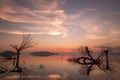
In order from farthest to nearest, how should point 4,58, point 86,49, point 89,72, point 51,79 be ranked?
point 86,49, point 89,72, point 51,79, point 4,58

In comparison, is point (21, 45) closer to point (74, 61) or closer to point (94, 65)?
point (94, 65)

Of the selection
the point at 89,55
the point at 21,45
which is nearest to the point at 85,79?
the point at 89,55

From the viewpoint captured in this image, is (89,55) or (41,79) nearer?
(41,79)

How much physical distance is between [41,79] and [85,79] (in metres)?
4.18

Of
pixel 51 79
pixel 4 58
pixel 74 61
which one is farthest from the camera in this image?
pixel 74 61

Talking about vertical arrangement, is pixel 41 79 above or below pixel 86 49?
below

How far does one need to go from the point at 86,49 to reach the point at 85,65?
2.13 m

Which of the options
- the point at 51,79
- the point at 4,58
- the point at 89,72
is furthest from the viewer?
the point at 89,72

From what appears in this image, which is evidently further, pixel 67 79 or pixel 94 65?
pixel 94 65

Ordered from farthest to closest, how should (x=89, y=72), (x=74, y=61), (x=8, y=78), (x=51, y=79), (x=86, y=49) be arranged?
(x=74, y=61) → (x=86, y=49) → (x=89, y=72) → (x=51, y=79) → (x=8, y=78)

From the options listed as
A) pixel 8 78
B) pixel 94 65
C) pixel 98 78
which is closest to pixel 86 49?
pixel 94 65

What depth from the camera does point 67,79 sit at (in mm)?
18031

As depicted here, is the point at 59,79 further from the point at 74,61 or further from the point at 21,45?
the point at 74,61

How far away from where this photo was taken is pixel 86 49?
880 inches
